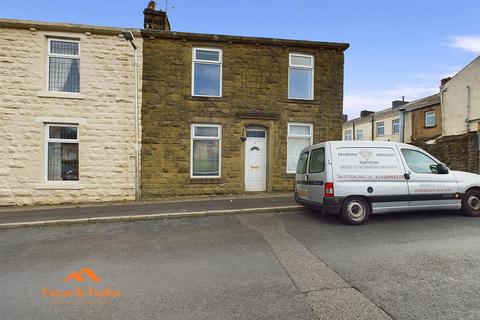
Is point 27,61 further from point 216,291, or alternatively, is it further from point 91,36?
point 216,291

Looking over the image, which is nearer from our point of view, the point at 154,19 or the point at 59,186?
the point at 59,186

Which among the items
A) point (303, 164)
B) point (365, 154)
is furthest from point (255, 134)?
point (365, 154)

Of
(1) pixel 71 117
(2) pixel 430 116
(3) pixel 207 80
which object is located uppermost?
(2) pixel 430 116

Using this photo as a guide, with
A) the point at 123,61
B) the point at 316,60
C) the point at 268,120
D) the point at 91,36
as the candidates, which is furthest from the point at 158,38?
the point at 316,60

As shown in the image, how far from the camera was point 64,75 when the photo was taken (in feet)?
32.2

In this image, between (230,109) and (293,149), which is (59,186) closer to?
(230,109)

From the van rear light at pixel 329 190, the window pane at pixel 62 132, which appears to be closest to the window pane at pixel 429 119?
the van rear light at pixel 329 190

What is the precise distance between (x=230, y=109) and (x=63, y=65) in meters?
6.29

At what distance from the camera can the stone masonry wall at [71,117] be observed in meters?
9.30

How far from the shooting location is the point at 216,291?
332cm

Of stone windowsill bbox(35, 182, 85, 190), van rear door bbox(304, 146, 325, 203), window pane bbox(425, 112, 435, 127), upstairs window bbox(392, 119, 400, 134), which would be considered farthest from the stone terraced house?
upstairs window bbox(392, 119, 400, 134)

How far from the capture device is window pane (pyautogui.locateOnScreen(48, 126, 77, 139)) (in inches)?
380

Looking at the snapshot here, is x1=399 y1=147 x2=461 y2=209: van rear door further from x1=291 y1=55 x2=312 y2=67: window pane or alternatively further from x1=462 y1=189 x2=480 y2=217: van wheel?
x1=291 y1=55 x2=312 y2=67: window pane
